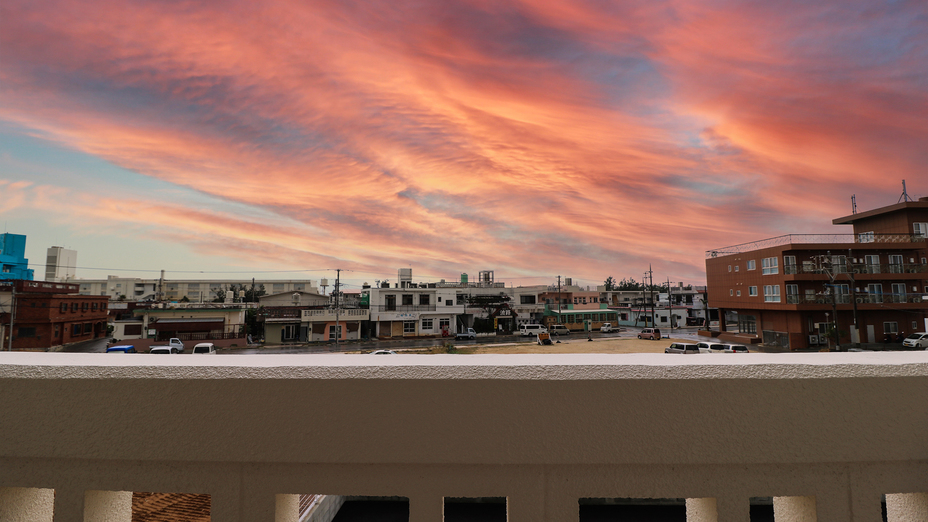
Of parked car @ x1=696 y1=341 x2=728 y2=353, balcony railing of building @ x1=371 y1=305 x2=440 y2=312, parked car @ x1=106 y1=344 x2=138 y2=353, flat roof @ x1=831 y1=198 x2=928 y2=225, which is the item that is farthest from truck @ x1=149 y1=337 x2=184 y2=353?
flat roof @ x1=831 y1=198 x2=928 y2=225

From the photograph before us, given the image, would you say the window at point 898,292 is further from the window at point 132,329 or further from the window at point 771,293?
the window at point 132,329

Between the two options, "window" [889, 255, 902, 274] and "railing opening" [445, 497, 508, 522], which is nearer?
"railing opening" [445, 497, 508, 522]

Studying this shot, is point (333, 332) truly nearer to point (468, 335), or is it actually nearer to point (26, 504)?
point (468, 335)

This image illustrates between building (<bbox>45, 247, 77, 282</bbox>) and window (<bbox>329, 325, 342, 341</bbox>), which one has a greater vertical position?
building (<bbox>45, 247, 77, 282</bbox>)

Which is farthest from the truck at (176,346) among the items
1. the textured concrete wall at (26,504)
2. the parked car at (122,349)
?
the textured concrete wall at (26,504)

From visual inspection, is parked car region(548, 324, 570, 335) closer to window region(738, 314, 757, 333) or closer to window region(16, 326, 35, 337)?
window region(738, 314, 757, 333)

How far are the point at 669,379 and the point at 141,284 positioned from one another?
252 ft

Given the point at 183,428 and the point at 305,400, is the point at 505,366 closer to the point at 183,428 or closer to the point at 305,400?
the point at 305,400

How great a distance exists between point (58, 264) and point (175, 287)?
43.9ft

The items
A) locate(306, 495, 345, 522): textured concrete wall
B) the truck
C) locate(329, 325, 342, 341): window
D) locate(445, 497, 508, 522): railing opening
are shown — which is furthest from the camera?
locate(329, 325, 342, 341): window

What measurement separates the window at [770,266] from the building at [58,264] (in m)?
78.7

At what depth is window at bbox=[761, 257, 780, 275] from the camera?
85.9ft

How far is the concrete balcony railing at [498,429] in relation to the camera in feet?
4.59

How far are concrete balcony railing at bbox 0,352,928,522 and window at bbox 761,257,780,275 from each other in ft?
101
